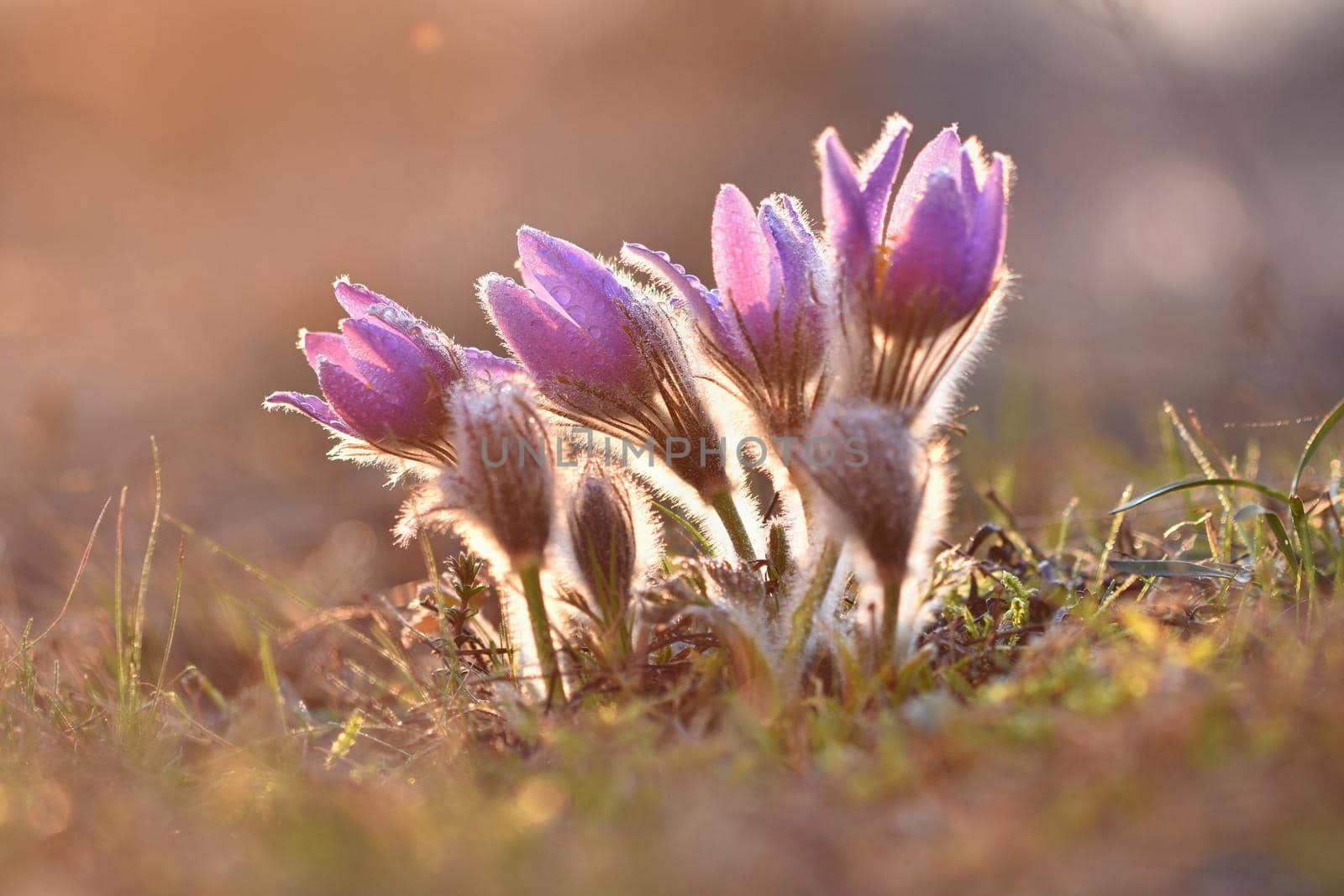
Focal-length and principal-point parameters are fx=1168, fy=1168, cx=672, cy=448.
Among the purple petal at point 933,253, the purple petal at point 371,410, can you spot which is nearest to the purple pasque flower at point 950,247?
the purple petal at point 933,253

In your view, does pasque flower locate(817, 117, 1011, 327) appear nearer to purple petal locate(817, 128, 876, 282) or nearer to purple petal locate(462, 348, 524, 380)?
purple petal locate(817, 128, 876, 282)

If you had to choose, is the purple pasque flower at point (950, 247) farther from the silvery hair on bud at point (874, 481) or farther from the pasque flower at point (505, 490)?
the pasque flower at point (505, 490)

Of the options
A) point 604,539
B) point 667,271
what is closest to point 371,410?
point 604,539

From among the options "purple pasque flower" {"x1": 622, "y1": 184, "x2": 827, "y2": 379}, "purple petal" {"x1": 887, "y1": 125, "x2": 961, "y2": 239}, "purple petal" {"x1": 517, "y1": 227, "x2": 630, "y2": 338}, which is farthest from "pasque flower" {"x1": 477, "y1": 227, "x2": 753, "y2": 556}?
"purple petal" {"x1": 887, "y1": 125, "x2": 961, "y2": 239}

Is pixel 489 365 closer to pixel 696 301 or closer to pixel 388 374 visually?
pixel 388 374

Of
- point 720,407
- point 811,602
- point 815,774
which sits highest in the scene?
point 720,407

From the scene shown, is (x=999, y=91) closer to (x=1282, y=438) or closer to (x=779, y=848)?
(x=1282, y=438)
